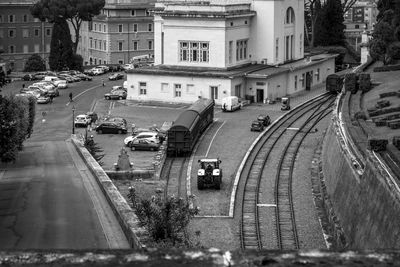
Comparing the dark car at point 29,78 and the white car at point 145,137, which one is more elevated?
the dark car at point 29,78

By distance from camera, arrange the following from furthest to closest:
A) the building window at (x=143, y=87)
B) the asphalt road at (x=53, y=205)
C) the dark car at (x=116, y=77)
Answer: the dark car at (x=116, y=77), the building window at (x=143, y=87), the asphalt road at (x=53, y=205)

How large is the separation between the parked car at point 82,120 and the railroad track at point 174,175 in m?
12.9

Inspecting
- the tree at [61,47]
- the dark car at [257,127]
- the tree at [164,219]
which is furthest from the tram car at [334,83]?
the tree at [164,219]

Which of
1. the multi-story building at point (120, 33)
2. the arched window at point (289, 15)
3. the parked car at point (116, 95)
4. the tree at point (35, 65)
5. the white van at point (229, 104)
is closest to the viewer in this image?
the white van at point (229, 104)

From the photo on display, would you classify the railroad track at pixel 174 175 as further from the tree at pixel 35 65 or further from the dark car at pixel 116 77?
the tree at pixel 35 65

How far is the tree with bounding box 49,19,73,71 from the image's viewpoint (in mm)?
85950

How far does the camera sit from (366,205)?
990 inches

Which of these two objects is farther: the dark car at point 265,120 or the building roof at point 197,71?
the building roof at point 197,71

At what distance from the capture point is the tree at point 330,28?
90062 millimetres

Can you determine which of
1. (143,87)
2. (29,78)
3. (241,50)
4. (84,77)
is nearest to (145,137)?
(143,87)

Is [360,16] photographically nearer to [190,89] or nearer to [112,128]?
[190,89]

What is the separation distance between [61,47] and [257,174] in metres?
50.7

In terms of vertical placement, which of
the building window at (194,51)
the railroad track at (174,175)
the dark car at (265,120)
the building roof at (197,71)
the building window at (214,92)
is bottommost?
the railroad track at (174,175)

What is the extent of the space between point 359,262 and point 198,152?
38.3 metres
